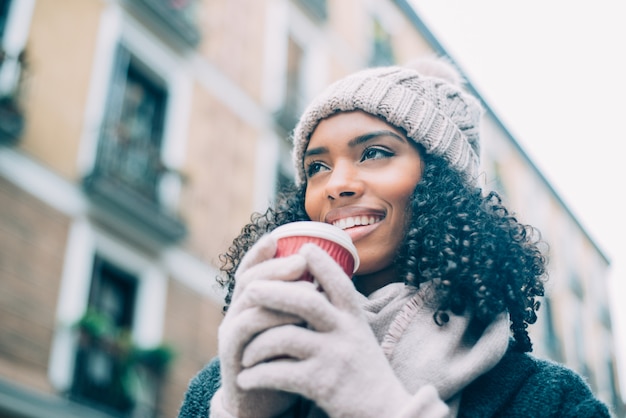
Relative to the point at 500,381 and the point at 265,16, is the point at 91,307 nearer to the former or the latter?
the point at 265,16

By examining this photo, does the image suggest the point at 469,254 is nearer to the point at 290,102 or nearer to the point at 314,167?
the point at 314,167

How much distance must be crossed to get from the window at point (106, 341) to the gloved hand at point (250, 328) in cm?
800

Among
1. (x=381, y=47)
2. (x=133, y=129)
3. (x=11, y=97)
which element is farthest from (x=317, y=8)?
(x=11, y=97)

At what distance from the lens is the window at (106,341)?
30.0 ft

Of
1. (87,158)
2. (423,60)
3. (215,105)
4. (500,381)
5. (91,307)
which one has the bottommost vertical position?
(500,381)

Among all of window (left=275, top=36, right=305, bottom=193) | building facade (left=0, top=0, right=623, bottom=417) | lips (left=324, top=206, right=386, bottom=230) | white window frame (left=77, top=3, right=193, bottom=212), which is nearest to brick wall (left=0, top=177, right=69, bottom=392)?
building facade (left=0, top=0, right=623, bottom=417)

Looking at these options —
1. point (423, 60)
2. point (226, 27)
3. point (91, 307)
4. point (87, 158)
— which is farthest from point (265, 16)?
point (423, 60)

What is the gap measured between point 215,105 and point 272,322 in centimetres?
1142

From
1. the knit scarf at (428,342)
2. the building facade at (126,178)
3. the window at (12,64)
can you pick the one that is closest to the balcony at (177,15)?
the building facade at (126,178)

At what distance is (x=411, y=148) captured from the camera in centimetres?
203

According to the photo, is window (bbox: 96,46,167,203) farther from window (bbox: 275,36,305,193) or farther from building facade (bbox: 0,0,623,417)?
window (bbox: 275,36,305,193)

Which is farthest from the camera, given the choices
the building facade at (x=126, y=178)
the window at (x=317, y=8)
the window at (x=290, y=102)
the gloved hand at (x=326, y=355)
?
the window at (x=317, y=8)

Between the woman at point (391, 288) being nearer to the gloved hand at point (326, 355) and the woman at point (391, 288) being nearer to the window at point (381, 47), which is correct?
the gloved hand at point (326, 355)

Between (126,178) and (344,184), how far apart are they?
29.2 ft
